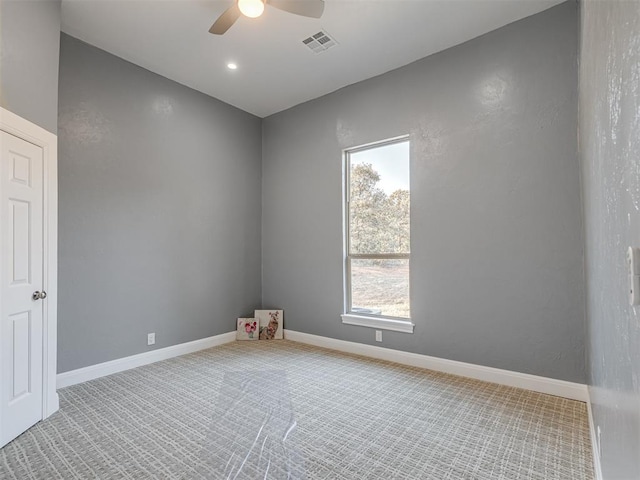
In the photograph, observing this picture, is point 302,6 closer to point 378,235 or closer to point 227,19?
point 227,19

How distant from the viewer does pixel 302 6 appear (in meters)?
2.46

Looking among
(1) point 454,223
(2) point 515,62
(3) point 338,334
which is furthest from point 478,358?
(2) point 515,62

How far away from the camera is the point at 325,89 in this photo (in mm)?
4281

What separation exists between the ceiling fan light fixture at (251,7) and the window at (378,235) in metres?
2.00

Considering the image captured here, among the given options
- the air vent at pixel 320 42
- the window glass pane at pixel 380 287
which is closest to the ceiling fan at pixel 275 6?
the air vent at pixel 320 42

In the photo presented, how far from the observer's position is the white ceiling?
2.83 meters

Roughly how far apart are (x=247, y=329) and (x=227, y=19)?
3593mm

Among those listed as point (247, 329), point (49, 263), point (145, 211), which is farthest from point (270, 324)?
point (49, 263)

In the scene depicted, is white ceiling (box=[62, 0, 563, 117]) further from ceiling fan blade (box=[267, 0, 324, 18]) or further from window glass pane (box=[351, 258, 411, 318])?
window glass pane (box=[351, 258, 411, 318])

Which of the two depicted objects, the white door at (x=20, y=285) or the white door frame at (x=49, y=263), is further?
the white door frame at (x=49, y=263)

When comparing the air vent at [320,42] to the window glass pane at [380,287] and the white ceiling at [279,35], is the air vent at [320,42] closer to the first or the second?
the white ceiling at [279,35]

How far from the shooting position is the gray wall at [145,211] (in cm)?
317

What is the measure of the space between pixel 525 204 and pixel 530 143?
541mm

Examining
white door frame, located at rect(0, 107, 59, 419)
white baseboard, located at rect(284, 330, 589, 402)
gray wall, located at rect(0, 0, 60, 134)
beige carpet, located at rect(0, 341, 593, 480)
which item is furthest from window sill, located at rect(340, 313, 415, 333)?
gray wall, located at rect(0, 0, 60, 134)
